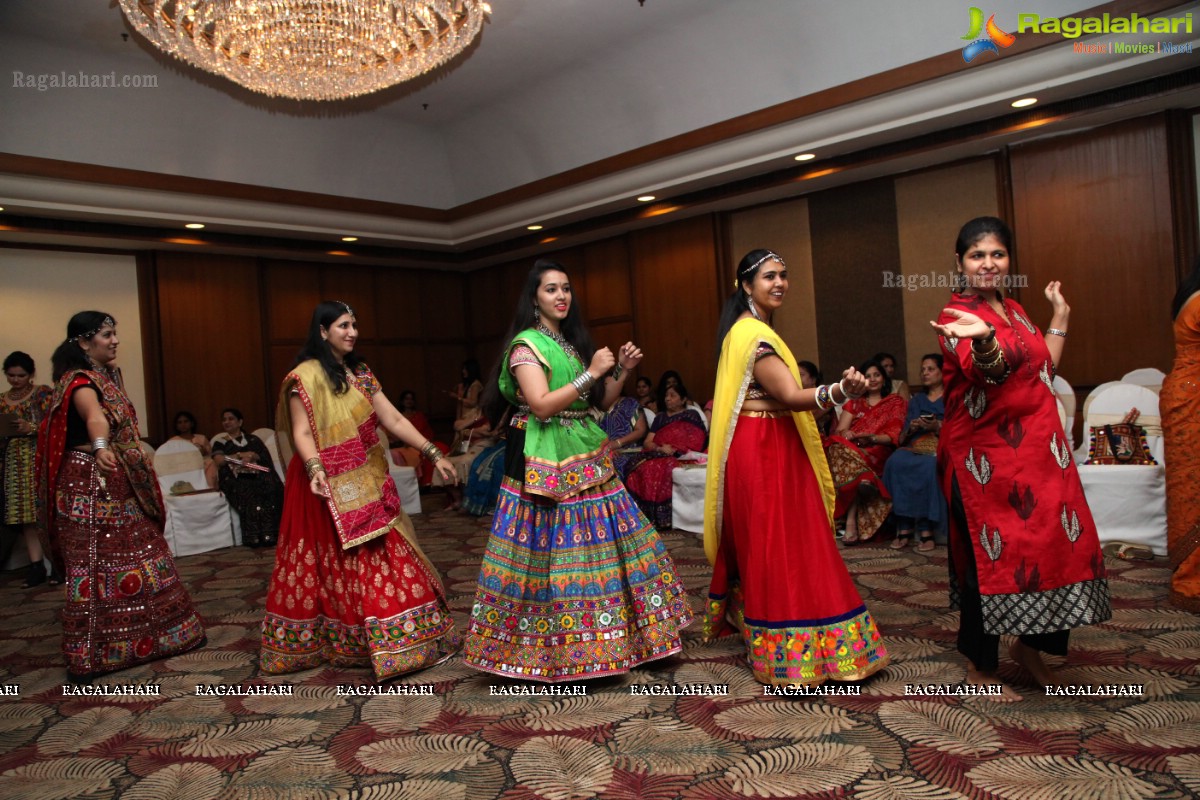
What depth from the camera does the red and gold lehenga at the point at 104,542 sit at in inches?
129

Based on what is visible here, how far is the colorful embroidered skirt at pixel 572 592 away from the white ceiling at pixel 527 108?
3.81 metres

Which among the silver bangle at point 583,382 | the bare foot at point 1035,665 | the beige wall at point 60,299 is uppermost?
the beige wall at point 60,299

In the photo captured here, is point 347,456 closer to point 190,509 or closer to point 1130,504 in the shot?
point 190,509

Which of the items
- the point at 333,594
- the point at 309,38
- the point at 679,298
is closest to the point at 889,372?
the point at 679,298

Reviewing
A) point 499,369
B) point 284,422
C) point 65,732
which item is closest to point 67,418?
Answer: point 284,422

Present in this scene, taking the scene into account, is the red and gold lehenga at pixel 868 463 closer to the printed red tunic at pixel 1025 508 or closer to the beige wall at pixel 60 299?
the printed red tunic at pixel 1025 508

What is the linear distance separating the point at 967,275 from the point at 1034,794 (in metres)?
1.36

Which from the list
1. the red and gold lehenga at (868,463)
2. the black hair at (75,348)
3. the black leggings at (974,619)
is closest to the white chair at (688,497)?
the red and gold lehenga at (868,463)

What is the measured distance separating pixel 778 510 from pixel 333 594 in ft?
5.55

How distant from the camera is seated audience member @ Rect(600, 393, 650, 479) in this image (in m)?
6.02

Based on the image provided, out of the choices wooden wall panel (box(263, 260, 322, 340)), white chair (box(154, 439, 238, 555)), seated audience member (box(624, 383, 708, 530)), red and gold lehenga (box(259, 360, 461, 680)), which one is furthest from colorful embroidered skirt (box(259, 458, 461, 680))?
wooden wall panel (box(263, 260, 322, 340))

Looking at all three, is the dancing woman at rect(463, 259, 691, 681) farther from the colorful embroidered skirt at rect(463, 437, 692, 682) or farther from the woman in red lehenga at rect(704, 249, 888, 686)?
the woman in red lehenga at rect(704, 249, 888, 686)

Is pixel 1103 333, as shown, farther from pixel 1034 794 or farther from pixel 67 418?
pixel 67 418

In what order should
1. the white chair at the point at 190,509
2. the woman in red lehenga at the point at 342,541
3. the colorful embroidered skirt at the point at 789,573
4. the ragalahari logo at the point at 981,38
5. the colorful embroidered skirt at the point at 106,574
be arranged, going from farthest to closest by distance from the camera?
the white chair at the point at 190,509, the ragalahari logo at the point at 981,38, the colorful embroidered skirt at the point at 106,574, the woman in red lehenga at the point at 342,541, the colorful embroidered skirt at the point at 789,573
